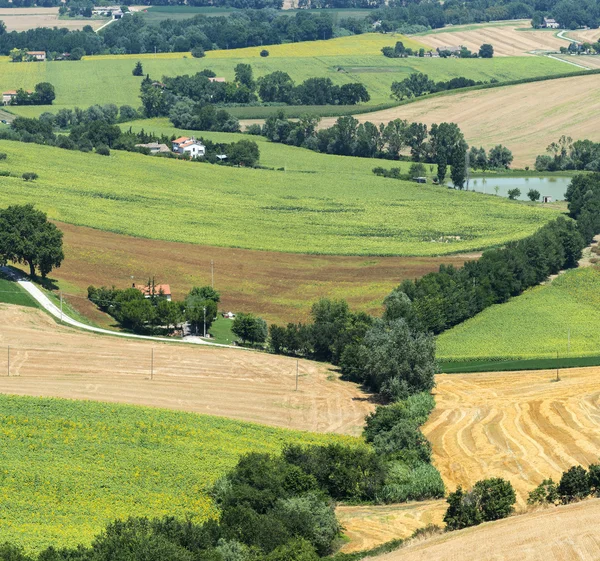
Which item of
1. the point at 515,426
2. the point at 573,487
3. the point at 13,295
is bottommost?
the point at 515,426

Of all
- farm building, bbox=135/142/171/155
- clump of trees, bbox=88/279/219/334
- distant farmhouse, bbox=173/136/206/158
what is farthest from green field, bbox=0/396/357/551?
distant farmhouse, bbox=173/136/206/158

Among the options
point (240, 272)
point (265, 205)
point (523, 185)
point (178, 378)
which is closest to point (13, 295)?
point (240, 272)

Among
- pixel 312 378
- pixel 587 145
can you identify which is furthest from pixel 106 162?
pixel 312 378

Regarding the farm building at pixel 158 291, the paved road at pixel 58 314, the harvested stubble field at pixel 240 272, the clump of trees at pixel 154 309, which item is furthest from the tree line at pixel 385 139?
the paved road at pixel 58 314

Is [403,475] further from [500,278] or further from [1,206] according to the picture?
[1,206]

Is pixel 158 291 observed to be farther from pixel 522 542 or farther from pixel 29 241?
pixel 522 542

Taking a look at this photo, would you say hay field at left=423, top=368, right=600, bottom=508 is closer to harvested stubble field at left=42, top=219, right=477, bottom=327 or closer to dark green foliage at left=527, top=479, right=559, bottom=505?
dark green foliage at left=527, top=479, right=559, bottom=505
